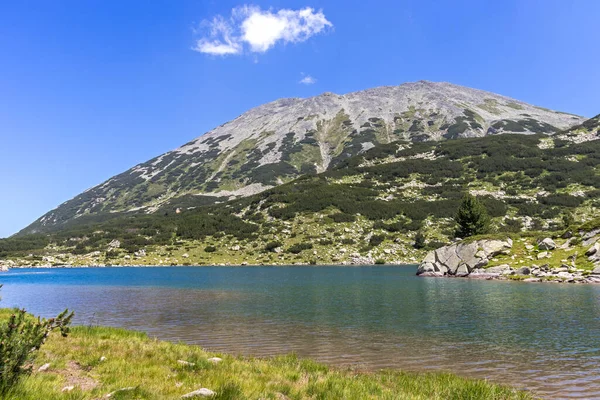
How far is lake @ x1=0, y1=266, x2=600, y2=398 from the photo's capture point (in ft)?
47.2

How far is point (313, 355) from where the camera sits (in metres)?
16.0

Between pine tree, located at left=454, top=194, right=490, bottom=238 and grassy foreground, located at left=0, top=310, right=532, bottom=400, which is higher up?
pine tree, located at left=454, top=194, right=490, bottom=238

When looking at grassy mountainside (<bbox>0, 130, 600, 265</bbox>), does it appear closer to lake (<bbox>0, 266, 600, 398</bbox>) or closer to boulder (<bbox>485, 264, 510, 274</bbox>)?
boulder (<bbox>485, 264, 510, 274</bbox>)

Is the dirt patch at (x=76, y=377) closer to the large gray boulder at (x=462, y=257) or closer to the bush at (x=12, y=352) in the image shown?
the bush at (x=12, y=352)

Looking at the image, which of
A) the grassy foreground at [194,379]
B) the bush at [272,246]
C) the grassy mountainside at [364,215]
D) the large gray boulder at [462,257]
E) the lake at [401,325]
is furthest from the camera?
Result: the bush at [272,246]

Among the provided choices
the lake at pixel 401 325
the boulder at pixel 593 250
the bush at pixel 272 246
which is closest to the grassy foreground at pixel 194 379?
the lake at pixel 401 325

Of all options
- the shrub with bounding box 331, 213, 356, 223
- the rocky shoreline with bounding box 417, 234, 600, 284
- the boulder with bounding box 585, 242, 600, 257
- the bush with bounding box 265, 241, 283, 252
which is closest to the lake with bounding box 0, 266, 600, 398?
the rocky shoreline with bounding box 417, 234, 600, 284

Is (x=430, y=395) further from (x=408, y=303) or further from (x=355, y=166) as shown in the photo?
(x=355, y=166)

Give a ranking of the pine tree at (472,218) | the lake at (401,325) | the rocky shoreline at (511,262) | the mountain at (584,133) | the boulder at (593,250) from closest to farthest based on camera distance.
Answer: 1. the lake at (401,325)
2. the boulder at (593,250)
3. the rocky shoreline at (511,262)
4. the pine tree at (472,218)
5. the mountain at (584,133)

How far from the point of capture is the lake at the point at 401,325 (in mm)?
14391

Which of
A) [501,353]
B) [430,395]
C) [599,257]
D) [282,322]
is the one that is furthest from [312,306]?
[599,257]

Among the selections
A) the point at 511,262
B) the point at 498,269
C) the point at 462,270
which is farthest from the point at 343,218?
the point at 511,262

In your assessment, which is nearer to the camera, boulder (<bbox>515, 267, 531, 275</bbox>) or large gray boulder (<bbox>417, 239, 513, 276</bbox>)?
boulder (<bbox>515, 267, 531, 275</bbox>)

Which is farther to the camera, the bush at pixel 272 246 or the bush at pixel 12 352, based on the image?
the bush at pixel 272 246
